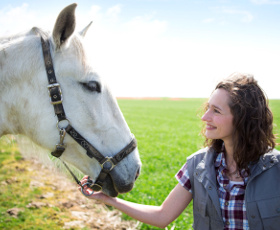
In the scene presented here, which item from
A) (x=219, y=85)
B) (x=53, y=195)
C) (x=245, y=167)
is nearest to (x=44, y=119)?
(x=219, y=85)

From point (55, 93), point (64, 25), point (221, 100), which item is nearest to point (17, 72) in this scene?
point (55, 93)

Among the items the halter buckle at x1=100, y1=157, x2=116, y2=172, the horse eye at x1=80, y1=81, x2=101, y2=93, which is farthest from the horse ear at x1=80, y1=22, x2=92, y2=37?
the halter buckle at x1=100, y1=157, x2=116, y2=172

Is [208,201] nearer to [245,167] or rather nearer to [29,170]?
[245,167]

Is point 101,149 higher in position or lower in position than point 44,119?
lower

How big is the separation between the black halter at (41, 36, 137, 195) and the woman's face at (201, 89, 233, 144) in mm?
795

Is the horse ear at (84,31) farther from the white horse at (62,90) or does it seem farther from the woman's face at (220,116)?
the woman's face at (220,116)

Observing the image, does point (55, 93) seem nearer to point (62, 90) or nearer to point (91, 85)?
point (62, 90)

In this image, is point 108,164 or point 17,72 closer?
point 17,72

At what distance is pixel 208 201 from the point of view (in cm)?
210

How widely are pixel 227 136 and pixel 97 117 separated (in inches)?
50.2

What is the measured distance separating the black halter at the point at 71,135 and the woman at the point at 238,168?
38 cm

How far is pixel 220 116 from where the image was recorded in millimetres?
2133

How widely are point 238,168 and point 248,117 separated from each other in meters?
0.48

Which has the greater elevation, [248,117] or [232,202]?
[248,117]
